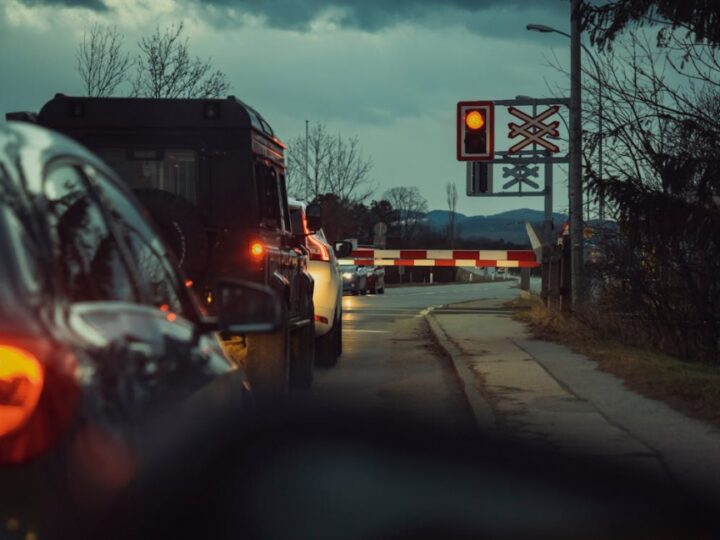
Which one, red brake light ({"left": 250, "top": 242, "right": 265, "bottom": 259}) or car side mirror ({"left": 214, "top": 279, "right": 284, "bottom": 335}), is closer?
car side mirror ({"left": 214, "top": 279, "right": 284, "bottom": 335})

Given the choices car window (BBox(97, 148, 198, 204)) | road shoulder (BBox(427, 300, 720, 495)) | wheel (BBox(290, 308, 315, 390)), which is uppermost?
car window (BBox(97, 148, 198, 204))

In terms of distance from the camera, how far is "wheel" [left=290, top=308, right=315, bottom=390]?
11531 mm

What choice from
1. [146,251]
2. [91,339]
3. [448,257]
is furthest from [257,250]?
[448,257]

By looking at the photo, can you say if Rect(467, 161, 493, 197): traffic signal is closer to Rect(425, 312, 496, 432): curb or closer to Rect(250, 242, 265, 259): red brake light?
Rect(425, 312, 496, 432): curb

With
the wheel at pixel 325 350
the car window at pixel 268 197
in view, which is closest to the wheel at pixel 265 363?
the car window at pixel 268 197

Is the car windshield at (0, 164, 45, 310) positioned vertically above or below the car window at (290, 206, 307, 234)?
below

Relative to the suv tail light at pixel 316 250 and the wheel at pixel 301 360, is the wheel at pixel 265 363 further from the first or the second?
the suv tail light at pixel 316 250

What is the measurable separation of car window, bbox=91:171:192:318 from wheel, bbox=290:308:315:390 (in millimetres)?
Answer: 7911

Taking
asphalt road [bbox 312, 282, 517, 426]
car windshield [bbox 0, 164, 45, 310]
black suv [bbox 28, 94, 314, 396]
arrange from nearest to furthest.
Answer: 1. car windshield [bbox 0, 164, 45, 310]
2. black suv [bbox 28, 94, 314, 396]
3. asphalt road [bbox 312, 282, 517, 426]

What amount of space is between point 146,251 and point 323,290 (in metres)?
11.4

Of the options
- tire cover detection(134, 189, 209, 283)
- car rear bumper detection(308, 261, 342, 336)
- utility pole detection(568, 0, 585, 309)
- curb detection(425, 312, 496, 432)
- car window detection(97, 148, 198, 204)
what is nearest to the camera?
tire cover detection(134, 189, 209, 283)

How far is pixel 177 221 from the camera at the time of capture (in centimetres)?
893

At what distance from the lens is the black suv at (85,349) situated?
1891 mm

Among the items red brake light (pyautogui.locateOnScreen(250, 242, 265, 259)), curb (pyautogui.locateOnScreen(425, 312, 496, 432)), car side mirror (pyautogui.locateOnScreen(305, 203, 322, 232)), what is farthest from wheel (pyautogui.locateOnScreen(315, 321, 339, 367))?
red brake light (pyautogui.locateOnScreen(250, 242, 265, 259))
